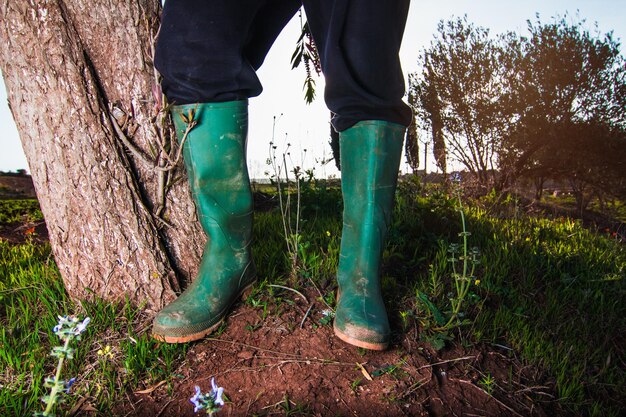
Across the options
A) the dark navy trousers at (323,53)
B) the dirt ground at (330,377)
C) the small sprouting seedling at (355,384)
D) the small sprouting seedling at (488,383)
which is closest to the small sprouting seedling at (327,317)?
the dirt ground at (330,377)

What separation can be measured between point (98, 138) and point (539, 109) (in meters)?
9.60

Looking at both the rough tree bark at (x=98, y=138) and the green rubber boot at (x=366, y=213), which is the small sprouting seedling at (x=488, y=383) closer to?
the green rubber boot at (x=366, y=213)

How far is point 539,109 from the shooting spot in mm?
9266

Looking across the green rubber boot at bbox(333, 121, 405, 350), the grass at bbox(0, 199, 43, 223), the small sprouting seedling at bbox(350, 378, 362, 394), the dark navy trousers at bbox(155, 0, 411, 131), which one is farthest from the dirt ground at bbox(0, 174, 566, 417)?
the grass at bbox(0, 199, 43, 223)

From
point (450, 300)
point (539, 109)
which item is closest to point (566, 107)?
point (539, 109)

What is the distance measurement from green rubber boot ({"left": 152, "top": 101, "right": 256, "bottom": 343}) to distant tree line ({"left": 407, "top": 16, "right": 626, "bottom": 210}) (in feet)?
25.9

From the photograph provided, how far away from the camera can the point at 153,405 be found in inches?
54.9

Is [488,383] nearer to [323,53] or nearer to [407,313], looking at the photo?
[407,313]

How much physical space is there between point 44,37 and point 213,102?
2.28 ft

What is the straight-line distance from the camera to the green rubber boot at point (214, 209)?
1568 mm

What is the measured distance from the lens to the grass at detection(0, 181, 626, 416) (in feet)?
4.98

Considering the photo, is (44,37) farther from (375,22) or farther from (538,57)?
(538,57)

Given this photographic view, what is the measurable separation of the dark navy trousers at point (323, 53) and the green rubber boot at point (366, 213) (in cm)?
8

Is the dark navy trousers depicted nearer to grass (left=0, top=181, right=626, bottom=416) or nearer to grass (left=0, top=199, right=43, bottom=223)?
grass (left=0, top=181, right=626, bottom=416)
